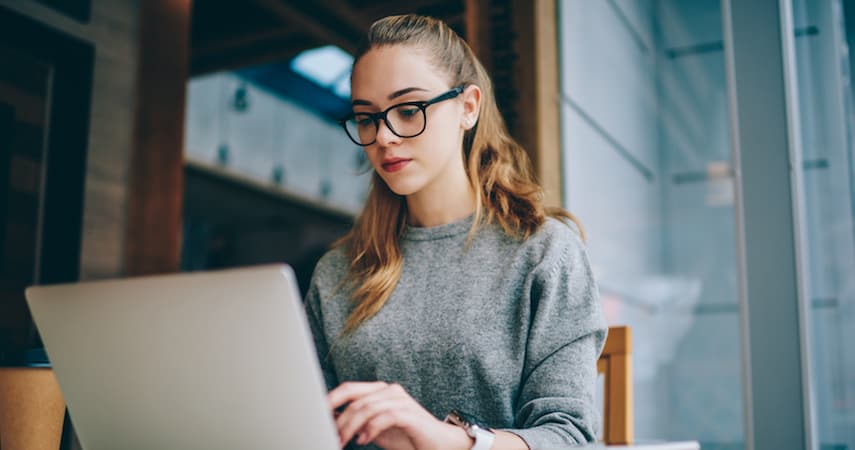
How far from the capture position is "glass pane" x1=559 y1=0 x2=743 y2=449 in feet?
6.61

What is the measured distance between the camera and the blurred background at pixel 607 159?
1867 mm

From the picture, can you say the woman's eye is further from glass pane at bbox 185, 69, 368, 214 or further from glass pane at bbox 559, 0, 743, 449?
glass pane at bbox 185, 69, 368, 214

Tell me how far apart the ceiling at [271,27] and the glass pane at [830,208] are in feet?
6.17

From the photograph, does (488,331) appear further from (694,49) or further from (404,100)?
(694,49)

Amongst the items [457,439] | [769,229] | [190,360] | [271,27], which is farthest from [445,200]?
[271,27]

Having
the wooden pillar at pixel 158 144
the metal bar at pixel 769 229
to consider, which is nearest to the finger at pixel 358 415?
the metal bar at pixel 769 229

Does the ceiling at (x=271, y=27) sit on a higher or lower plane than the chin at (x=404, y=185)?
higher

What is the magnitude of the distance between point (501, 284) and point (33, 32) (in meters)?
2.16

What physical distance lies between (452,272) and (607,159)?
135 cm

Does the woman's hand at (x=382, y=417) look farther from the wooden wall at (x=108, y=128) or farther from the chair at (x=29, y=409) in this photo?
the wooden wall at (x=108, y=128)

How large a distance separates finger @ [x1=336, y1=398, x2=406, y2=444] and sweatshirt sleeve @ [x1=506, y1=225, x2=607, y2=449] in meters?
0.22

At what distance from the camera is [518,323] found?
43.6 inches

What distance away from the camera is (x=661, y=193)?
86.0 inches

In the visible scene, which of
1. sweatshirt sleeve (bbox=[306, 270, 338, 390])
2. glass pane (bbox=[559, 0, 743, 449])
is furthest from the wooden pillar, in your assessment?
sweatshirt sleeve (bbox=[306, 270, 338, 390])
